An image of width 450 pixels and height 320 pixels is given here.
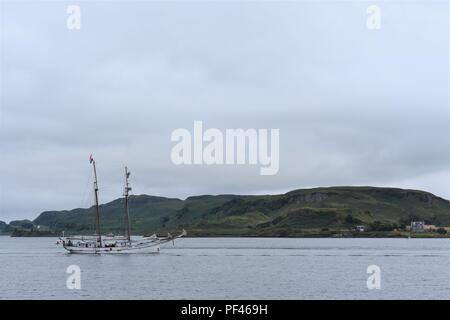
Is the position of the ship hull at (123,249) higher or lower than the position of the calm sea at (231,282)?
higher

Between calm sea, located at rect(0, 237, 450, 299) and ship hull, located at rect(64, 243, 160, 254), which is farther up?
A: ship hull, located at rect(64, 243, 160, 254)

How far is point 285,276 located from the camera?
100125 millimetres

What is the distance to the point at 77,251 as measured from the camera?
179250 millimetres

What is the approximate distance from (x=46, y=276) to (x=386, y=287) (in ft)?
171

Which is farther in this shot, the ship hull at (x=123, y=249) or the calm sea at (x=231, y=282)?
the ship hull at (x=123, y=249)

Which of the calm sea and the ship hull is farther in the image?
the ship hull

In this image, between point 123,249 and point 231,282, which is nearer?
point 231,282

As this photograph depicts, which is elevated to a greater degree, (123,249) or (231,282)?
(123,249)
